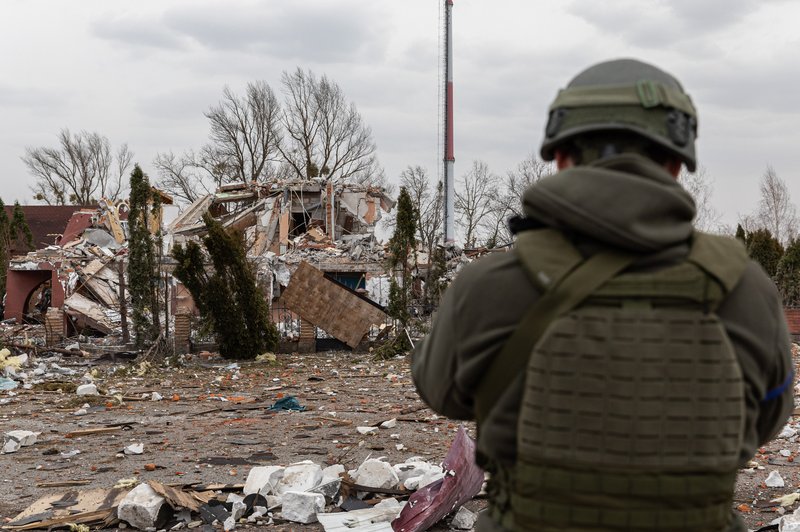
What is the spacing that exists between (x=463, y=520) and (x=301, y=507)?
1.05m

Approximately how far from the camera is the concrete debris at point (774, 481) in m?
5.50

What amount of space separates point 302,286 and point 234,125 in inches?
1227

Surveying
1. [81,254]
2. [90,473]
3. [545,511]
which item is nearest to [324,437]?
[90,473]

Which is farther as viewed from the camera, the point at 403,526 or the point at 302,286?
the point at 302,286

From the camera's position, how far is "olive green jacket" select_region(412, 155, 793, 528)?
5.14ft

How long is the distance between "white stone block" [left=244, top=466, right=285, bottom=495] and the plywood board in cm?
1049

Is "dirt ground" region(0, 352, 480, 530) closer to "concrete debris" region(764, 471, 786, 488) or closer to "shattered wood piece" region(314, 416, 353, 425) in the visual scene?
"shattered wood piece" region(314, 416, 353, 425)

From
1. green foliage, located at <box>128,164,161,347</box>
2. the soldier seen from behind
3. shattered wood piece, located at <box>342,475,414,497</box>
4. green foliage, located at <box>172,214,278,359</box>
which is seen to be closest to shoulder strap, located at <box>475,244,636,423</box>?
the soldier seen from behind

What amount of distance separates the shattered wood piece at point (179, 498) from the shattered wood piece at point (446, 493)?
141 centimetres

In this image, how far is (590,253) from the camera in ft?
5.31

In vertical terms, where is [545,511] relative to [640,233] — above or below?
below

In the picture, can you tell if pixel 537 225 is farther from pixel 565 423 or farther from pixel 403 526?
pixel 403 526

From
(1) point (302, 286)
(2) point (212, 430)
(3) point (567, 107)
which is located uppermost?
(3) point (567, 107)

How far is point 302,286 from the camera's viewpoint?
52.7 ft
